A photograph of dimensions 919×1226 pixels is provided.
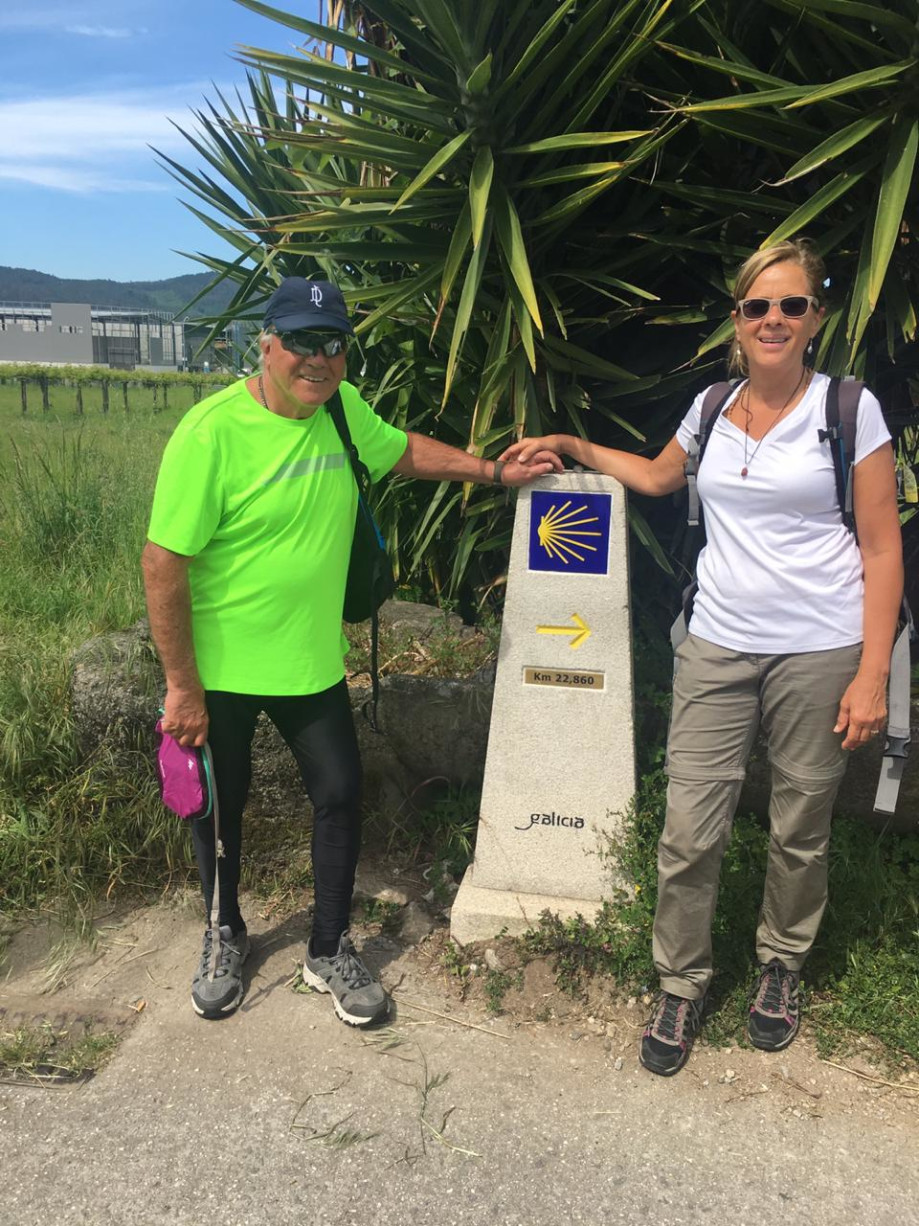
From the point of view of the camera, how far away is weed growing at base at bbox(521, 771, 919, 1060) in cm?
270

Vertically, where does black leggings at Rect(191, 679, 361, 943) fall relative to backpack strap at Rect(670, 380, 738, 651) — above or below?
below

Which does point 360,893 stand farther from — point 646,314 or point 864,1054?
point 646,314

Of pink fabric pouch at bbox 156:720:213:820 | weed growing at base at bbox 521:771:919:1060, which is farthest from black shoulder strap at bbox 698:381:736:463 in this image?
pink fabric pouch at bbox 156:720:213:820

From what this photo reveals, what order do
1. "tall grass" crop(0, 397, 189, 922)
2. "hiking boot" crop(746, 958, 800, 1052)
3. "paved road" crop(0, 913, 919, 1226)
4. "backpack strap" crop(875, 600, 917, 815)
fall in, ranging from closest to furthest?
"paved road" crop(0, 913, 919, 1226), "backpack strap" crop(875, 600, 917, 815), "hiking boot" crop(746, 958, 800, 1052), "tall grass" crop(0, 397, 189, 922)

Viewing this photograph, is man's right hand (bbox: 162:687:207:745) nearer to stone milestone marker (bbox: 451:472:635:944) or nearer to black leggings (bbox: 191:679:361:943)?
black leggings (bbox: 191:679:361:943)

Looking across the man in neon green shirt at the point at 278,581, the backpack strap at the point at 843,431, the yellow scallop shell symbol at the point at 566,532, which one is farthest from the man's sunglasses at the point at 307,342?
the backpack strap at the point at 843,431

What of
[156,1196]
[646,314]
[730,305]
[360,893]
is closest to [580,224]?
[646,314]

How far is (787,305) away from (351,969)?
87.0 inches

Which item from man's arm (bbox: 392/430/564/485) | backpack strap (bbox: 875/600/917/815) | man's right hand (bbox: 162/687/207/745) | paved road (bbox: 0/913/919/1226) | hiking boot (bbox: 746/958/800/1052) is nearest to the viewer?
paved road (bbox: 0/913/919/1226)

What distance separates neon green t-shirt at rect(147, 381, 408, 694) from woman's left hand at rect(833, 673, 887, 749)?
4.52 feet

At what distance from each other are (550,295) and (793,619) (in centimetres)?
158

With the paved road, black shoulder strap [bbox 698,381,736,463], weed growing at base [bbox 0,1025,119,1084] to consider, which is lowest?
weed growing at base [bbox 0,1025,119,1084]

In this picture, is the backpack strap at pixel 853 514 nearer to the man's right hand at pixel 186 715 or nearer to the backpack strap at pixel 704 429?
the backpack strap at pixel 704 429

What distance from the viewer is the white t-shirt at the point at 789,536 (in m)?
2.20
